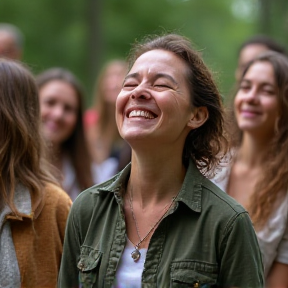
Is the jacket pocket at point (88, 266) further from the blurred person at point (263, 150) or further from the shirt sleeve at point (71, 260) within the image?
the blurred person at point (263, 150)

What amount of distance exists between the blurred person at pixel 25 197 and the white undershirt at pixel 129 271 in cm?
69

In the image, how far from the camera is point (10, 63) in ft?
12.7

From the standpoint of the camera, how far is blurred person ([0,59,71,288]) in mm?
3488

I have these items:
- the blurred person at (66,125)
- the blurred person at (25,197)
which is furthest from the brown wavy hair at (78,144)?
the blurred person at (25,197)

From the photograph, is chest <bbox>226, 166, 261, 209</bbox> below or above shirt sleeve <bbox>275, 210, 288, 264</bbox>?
above

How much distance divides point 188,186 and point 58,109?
3.46 metres

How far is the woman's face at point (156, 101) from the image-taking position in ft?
10.2

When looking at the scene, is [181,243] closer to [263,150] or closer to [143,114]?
[143,114]

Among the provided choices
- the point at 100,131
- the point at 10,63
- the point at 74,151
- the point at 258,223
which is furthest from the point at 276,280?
the point at 100,131

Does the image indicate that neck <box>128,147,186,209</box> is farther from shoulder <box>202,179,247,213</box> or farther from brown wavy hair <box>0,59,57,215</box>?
brown wavy hair <box>0,59,57,215</box>

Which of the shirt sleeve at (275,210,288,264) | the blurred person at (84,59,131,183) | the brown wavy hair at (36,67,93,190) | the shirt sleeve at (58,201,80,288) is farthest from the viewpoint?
the blurred person at (84,59,131,183)

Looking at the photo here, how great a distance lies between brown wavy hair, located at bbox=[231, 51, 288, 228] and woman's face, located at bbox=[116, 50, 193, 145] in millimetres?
1328

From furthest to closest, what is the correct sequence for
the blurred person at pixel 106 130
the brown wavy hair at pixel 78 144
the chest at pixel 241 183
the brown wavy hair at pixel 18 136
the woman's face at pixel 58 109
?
the blurred person at pixel 106 130
the woman's face at pixel 58 109
the brown wavy hair at pixel 78 144
the chest at pixel 241 183
the brown wavy hair at pixel 18 136

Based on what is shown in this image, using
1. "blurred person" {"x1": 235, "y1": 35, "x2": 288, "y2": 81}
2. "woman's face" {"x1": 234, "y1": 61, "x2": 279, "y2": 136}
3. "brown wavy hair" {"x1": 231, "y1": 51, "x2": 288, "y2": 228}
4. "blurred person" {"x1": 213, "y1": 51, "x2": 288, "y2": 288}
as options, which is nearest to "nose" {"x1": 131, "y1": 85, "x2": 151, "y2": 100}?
"blurred person" {"x1": 213, "y1": 51, "x2": 288, "y2": 288}
